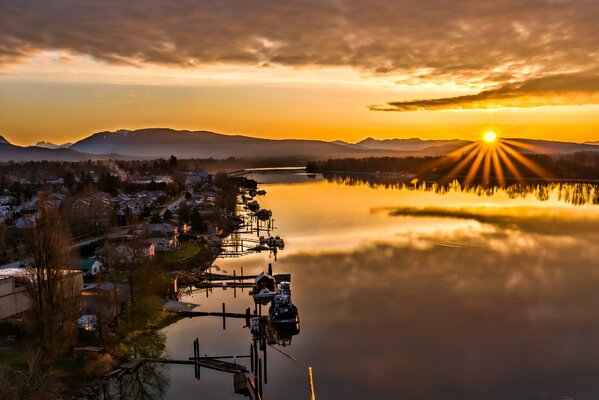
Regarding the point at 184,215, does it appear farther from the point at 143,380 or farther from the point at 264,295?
the point at 143,380

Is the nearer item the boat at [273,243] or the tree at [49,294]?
the tree at [49,294]

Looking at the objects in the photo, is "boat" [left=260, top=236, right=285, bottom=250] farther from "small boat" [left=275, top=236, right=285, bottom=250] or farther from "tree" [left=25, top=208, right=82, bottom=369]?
"tree" [left=25, top=208, right=82, bottom=369]

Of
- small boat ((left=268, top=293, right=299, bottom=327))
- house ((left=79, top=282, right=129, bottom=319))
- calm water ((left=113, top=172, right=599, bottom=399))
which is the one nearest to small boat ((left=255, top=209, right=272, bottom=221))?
calm water ((left=113, top=172, right=599, bottom=399))

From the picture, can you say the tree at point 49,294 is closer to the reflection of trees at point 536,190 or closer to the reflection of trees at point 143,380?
the reflection of trees at point 143,380

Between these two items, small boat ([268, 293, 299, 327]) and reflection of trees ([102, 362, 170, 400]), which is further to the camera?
small boat ([268, 293, 299, 327])

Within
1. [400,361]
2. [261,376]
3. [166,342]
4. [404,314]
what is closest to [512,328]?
[404,314]

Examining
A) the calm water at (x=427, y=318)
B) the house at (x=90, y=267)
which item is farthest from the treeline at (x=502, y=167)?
the house at (x=90, y=267)
